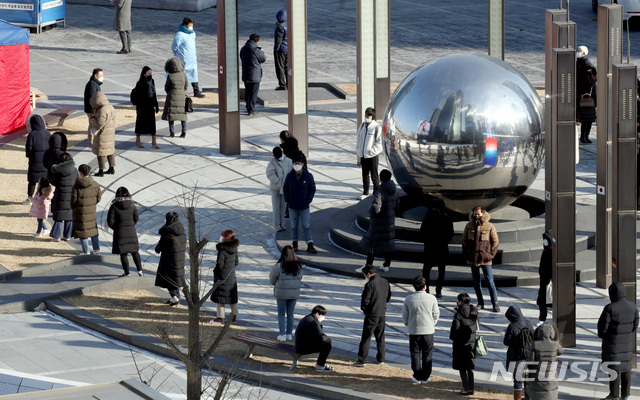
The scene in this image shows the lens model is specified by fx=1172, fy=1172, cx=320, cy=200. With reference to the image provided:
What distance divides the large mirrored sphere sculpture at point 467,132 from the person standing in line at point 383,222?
2.51 ft

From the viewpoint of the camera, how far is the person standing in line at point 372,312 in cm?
1291

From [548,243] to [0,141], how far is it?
41.0ft

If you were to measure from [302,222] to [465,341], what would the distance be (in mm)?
4983

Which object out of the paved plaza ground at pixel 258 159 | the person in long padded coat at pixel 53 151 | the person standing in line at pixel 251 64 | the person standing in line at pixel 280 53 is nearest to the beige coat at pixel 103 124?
the paved plaza ground at pixel 258 159

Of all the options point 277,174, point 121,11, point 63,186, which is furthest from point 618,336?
point 121,11

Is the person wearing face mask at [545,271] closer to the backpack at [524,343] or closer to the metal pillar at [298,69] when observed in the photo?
the backpack at [524,343]

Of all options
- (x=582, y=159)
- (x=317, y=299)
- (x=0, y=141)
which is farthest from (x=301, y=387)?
(x=0, y=141)

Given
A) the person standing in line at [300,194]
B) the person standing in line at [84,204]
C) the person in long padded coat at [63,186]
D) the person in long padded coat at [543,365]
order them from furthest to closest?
the person in long padded coat at [63,186] < the person standing in line at [300,194] < the person standing in line at [84,204] < the person in long padded coat at [543,365]

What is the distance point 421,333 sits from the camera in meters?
12.5

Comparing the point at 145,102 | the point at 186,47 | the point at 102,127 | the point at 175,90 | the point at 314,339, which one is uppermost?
the point at 186,47

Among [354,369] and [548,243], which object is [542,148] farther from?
[354,369]

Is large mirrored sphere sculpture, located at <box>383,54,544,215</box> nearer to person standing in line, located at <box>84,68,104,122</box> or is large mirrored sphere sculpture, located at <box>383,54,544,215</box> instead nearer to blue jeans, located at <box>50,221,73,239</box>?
blue jeans, located at <box>50,221,73,239</box>

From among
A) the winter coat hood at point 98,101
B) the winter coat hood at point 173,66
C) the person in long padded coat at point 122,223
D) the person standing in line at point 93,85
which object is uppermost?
the winter coat hood at point 173,66

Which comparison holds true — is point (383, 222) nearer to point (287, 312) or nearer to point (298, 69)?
point (287, 312)
